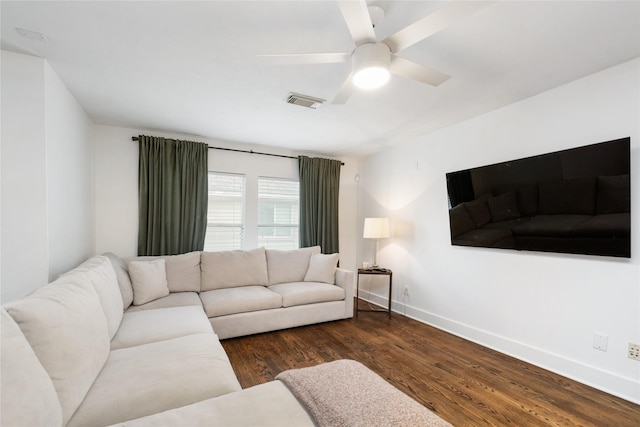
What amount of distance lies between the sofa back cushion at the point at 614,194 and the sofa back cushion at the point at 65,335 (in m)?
3.42

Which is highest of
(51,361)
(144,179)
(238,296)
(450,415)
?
(144,179)

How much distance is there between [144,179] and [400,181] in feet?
11.4

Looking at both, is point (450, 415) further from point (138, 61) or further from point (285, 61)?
point (138, 61)

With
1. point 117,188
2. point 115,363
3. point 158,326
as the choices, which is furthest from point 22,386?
point 117,188

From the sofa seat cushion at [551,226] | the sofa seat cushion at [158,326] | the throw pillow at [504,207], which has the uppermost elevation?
the throw pillow at [504,207]

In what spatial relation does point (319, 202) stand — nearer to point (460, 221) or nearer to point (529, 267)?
point (460, 221)

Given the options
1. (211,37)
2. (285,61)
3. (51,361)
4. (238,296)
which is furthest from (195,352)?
(211,37)

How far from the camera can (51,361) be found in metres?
1.11

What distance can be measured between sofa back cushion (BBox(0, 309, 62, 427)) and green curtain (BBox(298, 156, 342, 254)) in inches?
149

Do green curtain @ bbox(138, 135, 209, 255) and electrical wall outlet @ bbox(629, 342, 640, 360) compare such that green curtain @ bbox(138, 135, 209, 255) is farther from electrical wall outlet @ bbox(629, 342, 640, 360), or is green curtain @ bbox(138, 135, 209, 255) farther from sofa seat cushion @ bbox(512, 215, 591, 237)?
electrical wall outlet @ bbox(629, 342, 640, 360)

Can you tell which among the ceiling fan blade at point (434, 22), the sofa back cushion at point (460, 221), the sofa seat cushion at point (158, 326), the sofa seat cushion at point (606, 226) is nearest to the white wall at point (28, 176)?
the sofa seat cushion at point (158, 326)

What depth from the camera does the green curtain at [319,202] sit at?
15.5 feet

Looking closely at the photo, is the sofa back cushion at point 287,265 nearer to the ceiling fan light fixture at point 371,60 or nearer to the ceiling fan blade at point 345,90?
the ceiling fan blade at point 345,90

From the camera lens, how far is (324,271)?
155 inches
